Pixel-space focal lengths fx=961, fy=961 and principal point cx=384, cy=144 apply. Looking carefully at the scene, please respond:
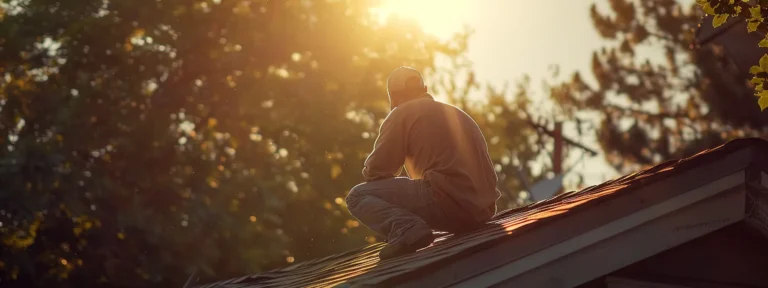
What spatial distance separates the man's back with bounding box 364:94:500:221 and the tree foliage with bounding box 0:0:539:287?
13308 millimetres

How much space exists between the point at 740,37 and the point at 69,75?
1407 cm

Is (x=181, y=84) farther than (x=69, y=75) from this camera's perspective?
Yes

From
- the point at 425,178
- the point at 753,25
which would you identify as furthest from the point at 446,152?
the point at 753,25

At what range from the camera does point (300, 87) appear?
2209 centimetres

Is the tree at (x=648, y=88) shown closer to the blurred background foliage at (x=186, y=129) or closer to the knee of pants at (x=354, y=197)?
the blurred background foliage at (x=186, y=129)

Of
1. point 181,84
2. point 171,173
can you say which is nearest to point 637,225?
A: point 171,173

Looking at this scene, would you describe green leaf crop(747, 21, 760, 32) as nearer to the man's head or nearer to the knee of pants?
the man's head

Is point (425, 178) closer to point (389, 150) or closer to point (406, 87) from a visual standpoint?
point (389, 150)

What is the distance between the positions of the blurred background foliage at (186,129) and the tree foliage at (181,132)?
0.04 m

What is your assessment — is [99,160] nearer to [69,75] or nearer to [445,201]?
[69,75]

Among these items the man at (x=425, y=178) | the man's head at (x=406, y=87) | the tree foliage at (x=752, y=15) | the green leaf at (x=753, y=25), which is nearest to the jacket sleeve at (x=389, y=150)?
the man at (x=425, y=178)

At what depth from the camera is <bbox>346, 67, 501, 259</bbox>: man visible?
5586mm

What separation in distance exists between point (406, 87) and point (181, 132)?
16.1m

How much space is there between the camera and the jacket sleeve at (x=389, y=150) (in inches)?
229
